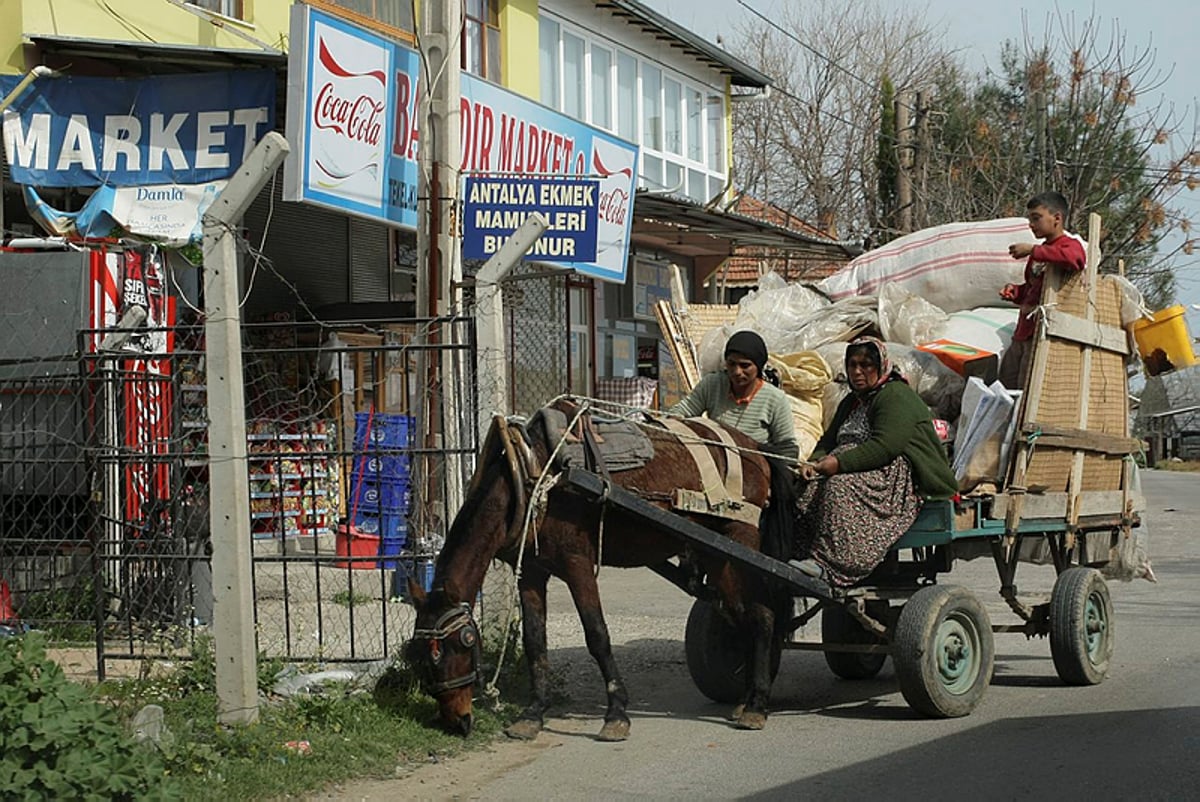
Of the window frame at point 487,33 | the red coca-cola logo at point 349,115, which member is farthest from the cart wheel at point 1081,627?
the window frame at point 487,33

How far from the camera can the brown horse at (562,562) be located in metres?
7.26

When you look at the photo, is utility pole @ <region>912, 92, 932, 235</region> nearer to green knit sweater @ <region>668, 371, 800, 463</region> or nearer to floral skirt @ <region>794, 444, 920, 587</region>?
green knit sweater @ <region>668, 371, 800, 463</region>

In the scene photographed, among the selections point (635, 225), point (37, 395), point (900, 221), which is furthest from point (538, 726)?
point (900, 221)

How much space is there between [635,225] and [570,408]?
11.3 m

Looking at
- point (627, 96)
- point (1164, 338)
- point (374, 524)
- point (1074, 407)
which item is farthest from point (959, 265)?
A: point (627, 96)

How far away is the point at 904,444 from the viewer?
7.93 metres

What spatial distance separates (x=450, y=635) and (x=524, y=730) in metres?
0.84

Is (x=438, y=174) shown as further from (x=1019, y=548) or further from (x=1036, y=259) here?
(x=1019, y=548)

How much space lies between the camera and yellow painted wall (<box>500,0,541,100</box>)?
60.3 feet

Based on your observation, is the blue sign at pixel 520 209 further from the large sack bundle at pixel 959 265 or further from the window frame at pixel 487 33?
the window frame at pixel 487 33

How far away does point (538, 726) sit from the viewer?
7688 mm

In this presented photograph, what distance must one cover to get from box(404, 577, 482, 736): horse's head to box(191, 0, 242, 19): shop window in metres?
8.61

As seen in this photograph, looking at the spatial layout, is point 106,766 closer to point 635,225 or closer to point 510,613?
point 510,613

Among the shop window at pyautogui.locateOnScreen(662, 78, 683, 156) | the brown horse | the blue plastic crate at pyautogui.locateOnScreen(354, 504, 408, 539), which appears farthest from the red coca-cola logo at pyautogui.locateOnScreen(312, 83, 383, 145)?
the shop window at pyautogui.locateOnScreen(662, 78, 683, 156)
